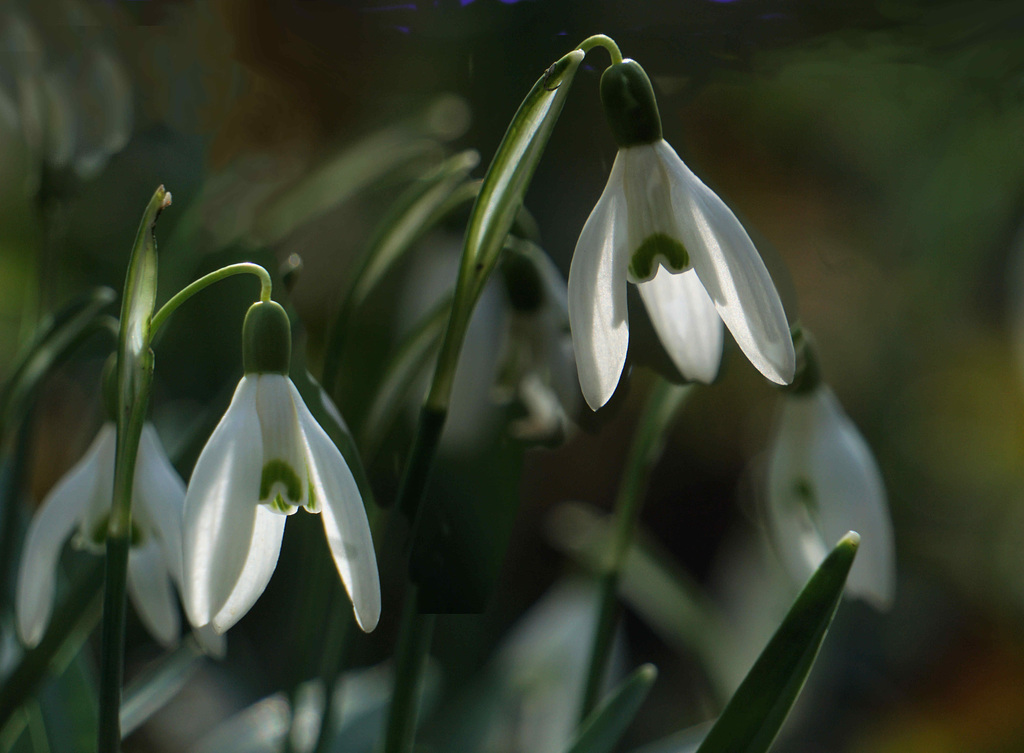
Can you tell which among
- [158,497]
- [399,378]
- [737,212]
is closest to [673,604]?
[737,212]

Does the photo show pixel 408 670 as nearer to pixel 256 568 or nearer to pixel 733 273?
pixel 256 568

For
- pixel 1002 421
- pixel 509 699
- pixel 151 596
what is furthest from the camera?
pixel 1002 421

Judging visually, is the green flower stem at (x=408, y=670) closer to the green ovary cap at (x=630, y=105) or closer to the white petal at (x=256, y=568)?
the white petal at (x=256, y=568)

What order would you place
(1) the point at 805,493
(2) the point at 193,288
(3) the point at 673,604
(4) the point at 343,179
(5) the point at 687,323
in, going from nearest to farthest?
(2) the point at 193,288 < (5) the point at 687,323 < (1) the point at 805,493 < (4) the point at 343,179 < (3) the point at 673,604

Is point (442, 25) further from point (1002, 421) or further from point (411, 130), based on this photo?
point (1002, 421)

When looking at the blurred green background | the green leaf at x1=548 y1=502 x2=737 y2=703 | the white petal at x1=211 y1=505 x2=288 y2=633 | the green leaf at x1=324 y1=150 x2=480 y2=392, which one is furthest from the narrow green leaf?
the green leaf at x1=548 y1=502 x2=737 y2=703

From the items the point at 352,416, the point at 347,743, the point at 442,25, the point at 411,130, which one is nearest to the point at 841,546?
the point at 352,416

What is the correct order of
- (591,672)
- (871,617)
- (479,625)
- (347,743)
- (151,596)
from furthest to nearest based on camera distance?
(871,617), (479,625), (347,743), (591,672), (151,596)
